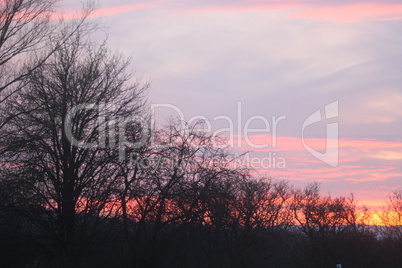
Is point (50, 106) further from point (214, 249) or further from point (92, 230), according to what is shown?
point (214, 249)

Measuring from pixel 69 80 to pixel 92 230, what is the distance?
5730 mm

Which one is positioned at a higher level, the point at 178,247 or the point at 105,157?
the point at 105,157

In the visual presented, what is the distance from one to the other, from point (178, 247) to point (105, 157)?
422 centimetres

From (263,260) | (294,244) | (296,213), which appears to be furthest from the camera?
(296,213)

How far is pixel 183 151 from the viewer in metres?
19.3

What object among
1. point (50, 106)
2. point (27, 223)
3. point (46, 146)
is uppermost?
point (50, 106)

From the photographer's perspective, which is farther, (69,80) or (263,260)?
(263,260)

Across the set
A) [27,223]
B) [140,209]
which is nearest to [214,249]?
[140,209]

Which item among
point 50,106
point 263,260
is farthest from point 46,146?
point 263,260

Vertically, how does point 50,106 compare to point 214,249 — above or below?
above

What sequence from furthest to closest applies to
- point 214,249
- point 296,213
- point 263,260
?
1. point 296,213
2. point 263,260
3. point 214,249

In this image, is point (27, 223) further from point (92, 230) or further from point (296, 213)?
point (296, 213)

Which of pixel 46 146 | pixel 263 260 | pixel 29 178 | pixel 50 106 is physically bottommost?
pixel 263 260

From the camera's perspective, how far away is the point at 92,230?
747 inches
